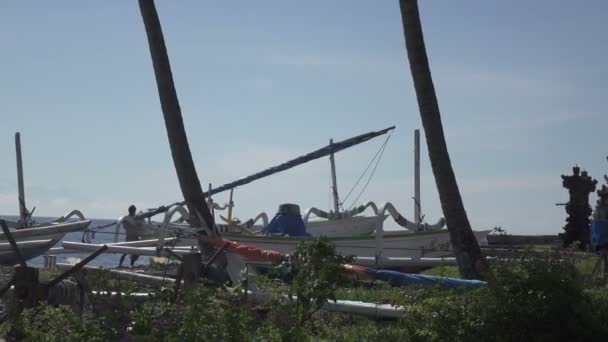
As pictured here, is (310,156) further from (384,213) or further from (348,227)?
(384,213)

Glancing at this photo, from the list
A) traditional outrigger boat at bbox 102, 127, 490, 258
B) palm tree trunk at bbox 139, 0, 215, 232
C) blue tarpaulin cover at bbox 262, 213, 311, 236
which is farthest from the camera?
blue tarpaulin cover at bbox 262, 213, 311, 236

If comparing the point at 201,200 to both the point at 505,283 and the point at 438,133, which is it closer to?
the point at 438,133

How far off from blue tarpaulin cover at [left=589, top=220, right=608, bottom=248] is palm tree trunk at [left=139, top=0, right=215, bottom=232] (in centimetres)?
615

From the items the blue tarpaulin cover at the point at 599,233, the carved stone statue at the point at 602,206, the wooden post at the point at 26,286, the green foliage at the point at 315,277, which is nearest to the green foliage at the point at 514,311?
the green foliage at the point at 315,277

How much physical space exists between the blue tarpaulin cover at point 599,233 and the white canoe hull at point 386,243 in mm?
4314

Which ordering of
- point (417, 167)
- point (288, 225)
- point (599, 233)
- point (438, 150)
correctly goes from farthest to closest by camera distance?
point (417, 167) < point (288, 225) < point (599, 233) < point (438, 150)

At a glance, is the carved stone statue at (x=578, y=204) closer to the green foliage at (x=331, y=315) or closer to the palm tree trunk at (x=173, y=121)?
the palm tree trunk at (x=173, y=121)

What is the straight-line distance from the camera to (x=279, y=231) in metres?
20.4

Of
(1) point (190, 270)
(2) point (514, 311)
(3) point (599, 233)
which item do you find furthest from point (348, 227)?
(2) point (514, 311)

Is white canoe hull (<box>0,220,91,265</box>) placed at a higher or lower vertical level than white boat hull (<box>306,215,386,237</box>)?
lower

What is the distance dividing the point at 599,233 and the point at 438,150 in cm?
322

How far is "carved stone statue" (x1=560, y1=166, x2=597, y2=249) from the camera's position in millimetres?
19531

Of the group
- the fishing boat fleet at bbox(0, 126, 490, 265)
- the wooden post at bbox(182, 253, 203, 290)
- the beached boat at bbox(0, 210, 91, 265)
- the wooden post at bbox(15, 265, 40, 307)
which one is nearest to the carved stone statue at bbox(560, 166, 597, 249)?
the fishing boat fleet at bbox(0, 126, 490, 265)

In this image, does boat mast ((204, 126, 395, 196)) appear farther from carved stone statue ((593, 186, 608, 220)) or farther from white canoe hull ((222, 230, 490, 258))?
carved stone statue ((593, 186, 608, 220))
